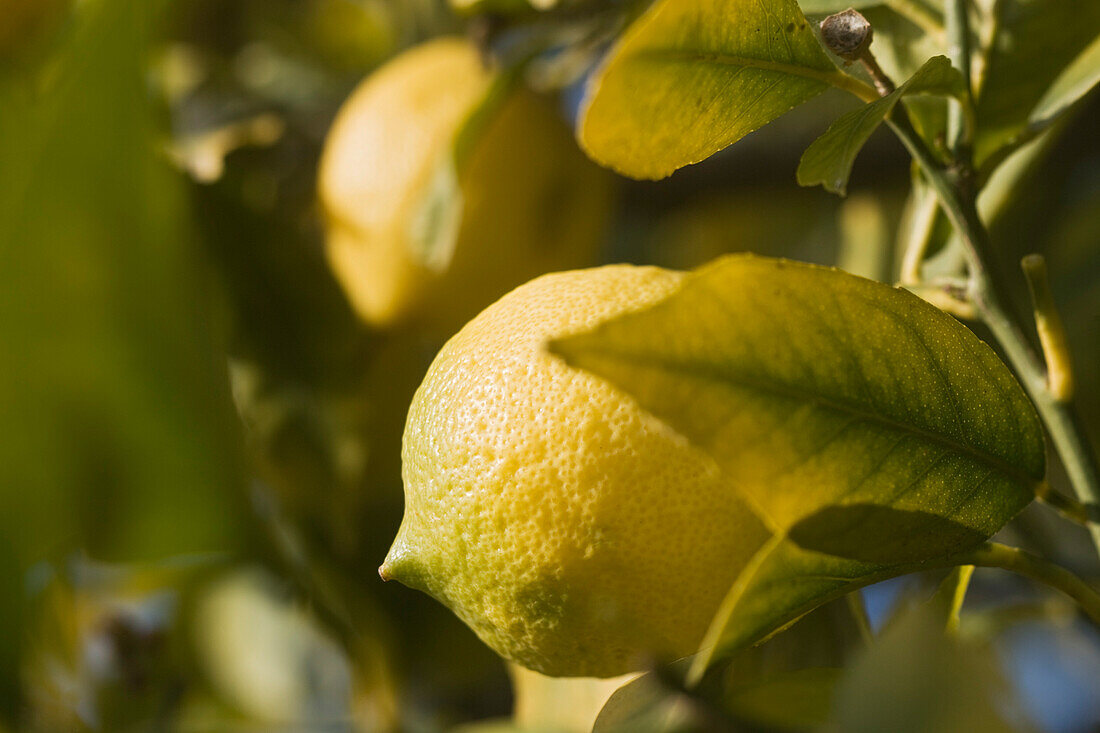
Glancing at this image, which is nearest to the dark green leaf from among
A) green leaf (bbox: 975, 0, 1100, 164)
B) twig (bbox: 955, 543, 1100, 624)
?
twig (bbox: 955, 543, 1100, 624)

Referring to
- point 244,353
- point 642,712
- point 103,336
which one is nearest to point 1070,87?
point 642,712

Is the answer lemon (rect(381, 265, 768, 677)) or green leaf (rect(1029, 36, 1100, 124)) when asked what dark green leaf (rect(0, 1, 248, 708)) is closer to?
lemon (rect(381, 265, 768, 677))

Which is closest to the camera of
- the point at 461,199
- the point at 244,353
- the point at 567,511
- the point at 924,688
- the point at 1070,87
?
the point at 924,688

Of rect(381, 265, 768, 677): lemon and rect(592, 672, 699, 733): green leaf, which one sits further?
rect(381, 265, 768, 677): lemon

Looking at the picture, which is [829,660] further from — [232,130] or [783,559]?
[232,130]

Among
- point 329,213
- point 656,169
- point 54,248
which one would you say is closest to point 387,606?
point 329,213

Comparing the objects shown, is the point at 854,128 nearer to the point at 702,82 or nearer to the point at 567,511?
the point at 702,82

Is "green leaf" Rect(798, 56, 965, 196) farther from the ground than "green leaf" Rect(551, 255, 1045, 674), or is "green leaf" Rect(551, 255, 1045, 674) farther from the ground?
"green leaf" Rect(798, 56, 965, 196)

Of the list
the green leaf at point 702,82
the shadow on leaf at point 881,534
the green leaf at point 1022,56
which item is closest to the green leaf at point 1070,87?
the green leaf at point 1022,56
